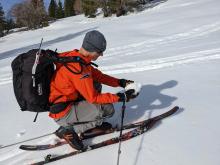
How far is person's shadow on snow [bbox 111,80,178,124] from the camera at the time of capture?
5.72 meters

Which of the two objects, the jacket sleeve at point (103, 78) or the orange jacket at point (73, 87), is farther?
the jacket sleeve at point (103, 78)

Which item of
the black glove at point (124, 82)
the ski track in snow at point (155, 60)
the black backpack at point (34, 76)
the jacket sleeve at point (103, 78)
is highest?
the black backpack at point (34, 76)

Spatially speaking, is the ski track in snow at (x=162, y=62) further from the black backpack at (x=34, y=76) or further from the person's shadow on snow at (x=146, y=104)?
the black backpack at (x=34, y=76)

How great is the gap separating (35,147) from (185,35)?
29.6 feet

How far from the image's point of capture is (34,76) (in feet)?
14.1

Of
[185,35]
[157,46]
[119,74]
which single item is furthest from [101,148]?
[185,35]

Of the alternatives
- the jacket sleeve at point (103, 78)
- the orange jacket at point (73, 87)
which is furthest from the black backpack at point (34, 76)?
the jacket sleeve at point (103, 78)

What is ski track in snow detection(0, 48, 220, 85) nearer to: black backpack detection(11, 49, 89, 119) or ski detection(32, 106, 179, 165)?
ski detection(32, 106, 179, 165)

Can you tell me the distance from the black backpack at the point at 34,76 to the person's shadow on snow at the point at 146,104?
1541 mm

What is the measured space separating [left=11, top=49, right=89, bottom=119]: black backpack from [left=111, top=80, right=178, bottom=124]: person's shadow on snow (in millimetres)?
1541

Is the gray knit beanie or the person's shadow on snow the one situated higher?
the gray knit beanie

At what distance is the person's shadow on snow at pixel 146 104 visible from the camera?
18.8ft

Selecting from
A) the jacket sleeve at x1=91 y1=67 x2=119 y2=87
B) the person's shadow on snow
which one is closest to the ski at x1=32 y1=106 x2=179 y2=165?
the person's shadow on snow

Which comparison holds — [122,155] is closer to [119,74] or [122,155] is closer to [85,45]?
[85,45]
